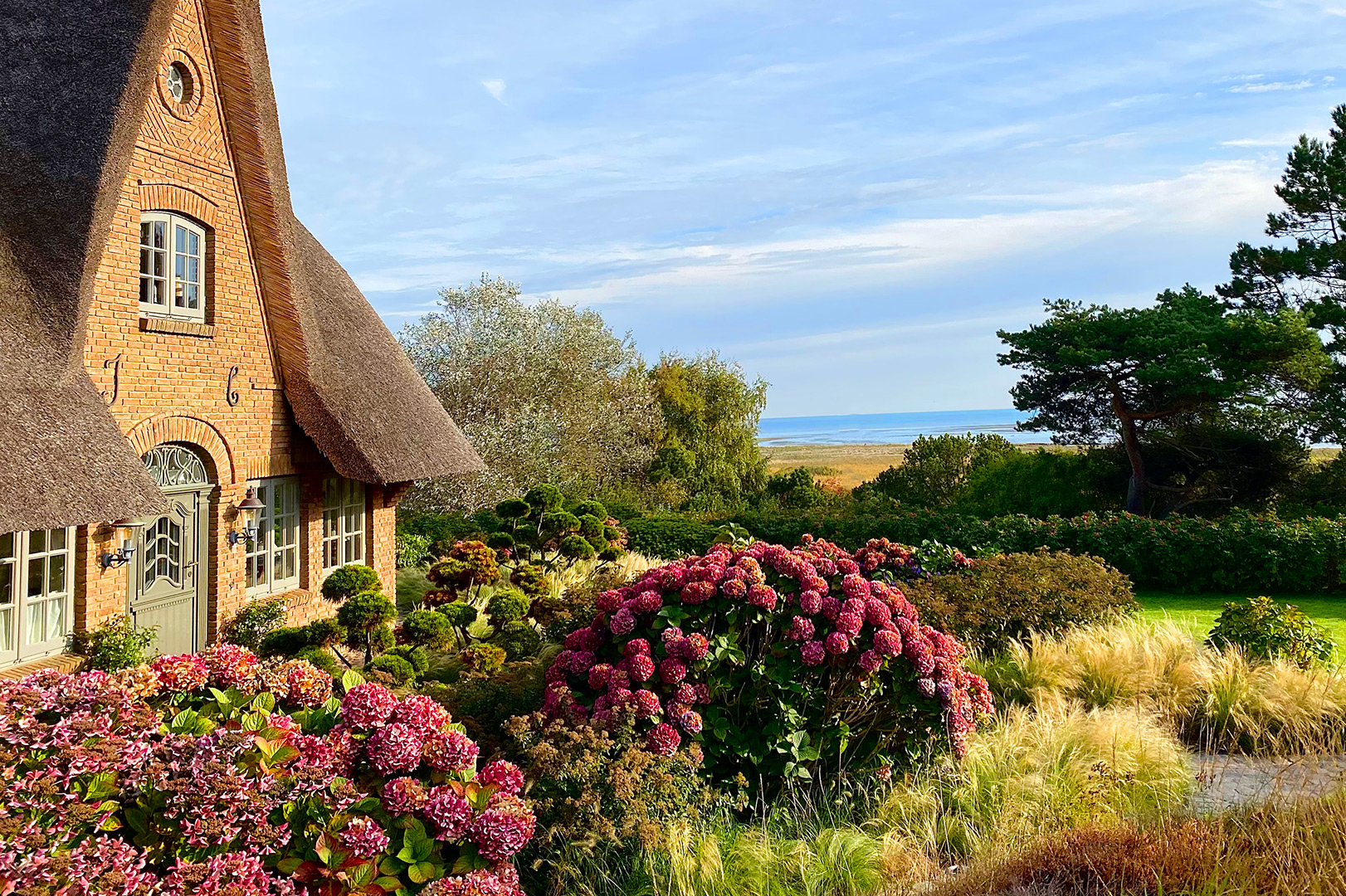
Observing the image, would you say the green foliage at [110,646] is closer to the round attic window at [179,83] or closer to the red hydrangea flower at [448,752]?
the round attic window at [179,83]

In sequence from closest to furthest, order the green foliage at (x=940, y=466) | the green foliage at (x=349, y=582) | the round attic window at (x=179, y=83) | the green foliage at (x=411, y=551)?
the round attic window at (x=179, y=83) < the green foliage at (x=349, y=582) < the green foliage at (x=411, y=551) < the green foliage at (x=940, y=466)

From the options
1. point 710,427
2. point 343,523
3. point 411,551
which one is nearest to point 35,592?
point 343,523

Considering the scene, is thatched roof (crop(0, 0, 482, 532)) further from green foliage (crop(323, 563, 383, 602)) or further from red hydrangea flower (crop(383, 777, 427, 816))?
red hydrangea flower (crop(383, 777, 427, 816))

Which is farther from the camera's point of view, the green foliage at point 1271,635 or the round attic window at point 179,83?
the round attic window at point 179,83

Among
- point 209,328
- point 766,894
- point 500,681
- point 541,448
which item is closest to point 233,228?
point 209,328

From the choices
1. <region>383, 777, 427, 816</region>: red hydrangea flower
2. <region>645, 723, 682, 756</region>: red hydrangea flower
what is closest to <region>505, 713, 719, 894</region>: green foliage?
<region>645, 723, 682, 756</region>: red hydrangea flower

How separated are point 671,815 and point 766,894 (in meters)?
0.66

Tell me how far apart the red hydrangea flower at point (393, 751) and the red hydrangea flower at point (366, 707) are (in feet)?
0.27

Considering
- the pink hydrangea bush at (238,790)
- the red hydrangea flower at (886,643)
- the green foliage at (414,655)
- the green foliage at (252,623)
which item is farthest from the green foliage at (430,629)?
the red hydrangea flower at (886,643)

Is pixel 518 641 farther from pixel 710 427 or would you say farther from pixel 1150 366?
pixel 710 427

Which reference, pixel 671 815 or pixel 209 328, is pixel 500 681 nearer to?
pixel 671 815

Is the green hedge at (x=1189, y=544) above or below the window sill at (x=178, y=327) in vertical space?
below

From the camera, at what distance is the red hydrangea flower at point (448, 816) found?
11.4 ft

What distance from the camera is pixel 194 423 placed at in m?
9.72
